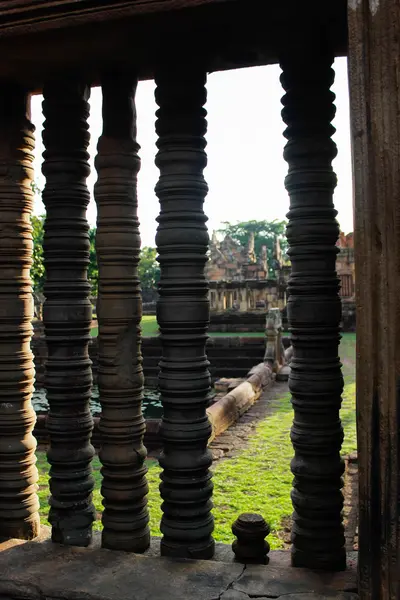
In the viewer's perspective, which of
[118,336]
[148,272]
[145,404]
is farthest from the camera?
[148,272]

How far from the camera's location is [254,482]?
6.11 metres

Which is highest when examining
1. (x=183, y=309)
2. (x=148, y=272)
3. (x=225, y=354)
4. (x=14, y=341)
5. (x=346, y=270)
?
(x=148, y=272)

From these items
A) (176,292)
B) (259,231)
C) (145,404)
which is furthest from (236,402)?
(259,231)

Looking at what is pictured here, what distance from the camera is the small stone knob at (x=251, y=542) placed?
6.54ft

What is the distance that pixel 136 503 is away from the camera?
A: 216cm

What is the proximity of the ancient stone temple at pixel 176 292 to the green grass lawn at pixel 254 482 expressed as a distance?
8.58ft

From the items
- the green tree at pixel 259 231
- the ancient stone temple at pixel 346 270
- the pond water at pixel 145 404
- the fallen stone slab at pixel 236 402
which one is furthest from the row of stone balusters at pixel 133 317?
the green tree at pixel 259 231

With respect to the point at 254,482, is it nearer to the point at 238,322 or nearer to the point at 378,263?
the point at 378,263

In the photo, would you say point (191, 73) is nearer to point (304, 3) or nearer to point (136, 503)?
point (304, 3)

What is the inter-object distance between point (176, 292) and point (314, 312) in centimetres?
49

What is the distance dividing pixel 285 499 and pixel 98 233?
4.12 meters

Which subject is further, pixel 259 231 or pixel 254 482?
pixel 259 231

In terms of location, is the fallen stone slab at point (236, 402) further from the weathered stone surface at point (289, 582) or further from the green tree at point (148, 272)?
the green tree at point (148, 272)

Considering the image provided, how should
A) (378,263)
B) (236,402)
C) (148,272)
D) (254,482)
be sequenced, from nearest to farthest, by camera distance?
(378,263) < (254,482) < (236,402) < (148,272)
